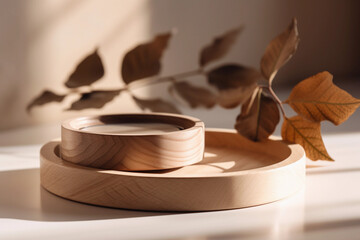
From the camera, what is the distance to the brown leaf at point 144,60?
26.2 inches

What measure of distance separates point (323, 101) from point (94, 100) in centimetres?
29

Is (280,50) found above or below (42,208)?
above

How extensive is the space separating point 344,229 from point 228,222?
0.08 metres

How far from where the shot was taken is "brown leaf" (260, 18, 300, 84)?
20.0 inches

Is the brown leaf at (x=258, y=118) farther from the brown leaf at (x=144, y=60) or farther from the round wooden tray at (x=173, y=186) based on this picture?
the brown leaf at (x=144, y=60)

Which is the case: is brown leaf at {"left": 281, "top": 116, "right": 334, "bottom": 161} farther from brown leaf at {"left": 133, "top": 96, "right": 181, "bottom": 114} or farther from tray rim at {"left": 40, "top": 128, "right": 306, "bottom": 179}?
brown leaf at {"left": 133, "top": 96, "right": 181, "bottom": 114}

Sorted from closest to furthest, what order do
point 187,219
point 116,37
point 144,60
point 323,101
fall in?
point 187,219 → point 323,101 → point 144,60 → point 116,37

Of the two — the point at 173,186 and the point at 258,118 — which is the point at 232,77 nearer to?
the point at 258,118

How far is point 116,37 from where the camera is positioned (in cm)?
99

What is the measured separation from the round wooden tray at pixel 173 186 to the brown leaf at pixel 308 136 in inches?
2.3

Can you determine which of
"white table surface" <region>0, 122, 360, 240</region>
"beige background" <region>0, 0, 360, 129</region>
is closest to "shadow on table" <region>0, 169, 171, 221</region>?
"white table surface" <region>0, 122, 360, 240</region>

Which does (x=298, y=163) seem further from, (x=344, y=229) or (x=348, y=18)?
(x=348, y=18)

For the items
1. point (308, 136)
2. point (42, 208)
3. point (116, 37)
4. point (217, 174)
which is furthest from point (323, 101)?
point (116, 37)

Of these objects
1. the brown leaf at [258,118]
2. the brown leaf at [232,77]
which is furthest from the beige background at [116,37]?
the brown leaf at [258,118]
